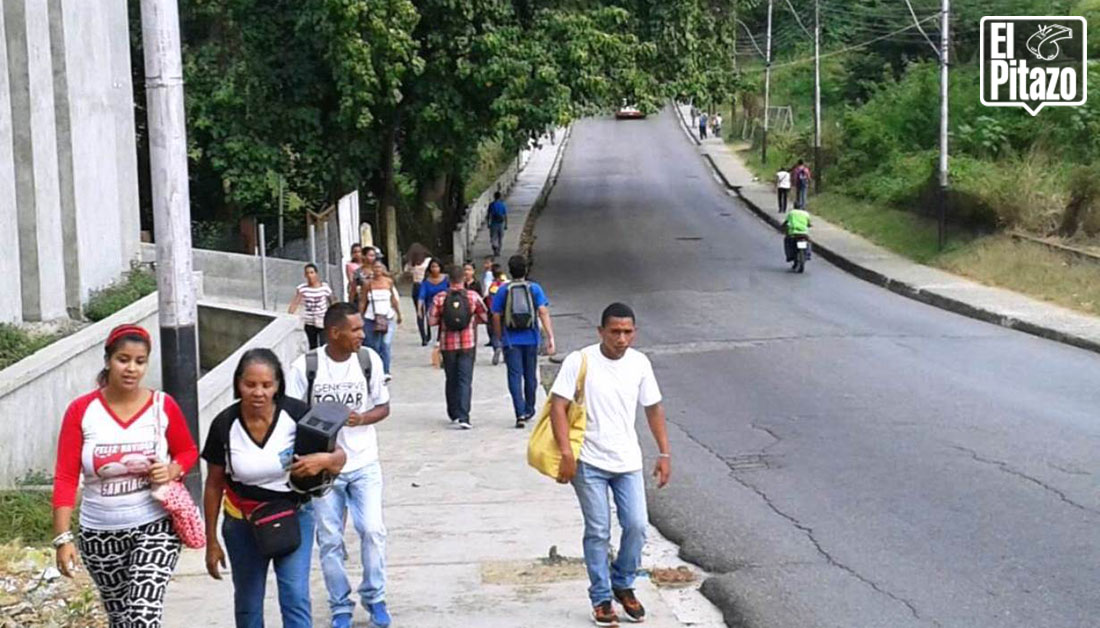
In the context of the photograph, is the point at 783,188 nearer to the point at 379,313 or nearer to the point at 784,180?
the point at 784,180

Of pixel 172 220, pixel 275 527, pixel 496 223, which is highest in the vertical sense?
pixel 172 220

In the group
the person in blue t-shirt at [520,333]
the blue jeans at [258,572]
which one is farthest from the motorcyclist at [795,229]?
the blue jeans at [258,572]

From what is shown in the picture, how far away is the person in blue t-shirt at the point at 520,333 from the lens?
1417 centimetres

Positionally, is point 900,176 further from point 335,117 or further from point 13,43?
point 13,43

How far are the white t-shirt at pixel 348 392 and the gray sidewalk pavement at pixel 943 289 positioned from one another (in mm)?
13667

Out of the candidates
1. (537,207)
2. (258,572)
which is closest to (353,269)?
(258,572)

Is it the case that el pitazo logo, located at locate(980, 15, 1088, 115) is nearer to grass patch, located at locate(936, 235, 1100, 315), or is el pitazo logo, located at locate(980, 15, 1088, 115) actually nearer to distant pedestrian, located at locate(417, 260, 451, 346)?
grass patch, located at locate(936, 235, 1100, 315)

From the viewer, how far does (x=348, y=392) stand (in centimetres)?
724

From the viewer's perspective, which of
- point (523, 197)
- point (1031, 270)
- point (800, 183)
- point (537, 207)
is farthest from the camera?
point (523, 197)

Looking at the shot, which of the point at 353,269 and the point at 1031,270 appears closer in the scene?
the point at 353,269

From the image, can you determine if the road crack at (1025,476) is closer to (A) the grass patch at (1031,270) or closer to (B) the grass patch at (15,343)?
(B) the grass patch at (15,343)

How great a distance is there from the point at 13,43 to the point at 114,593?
33.1ft

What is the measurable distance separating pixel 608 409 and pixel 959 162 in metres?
27.5

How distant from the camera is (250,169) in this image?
92.8 ft
